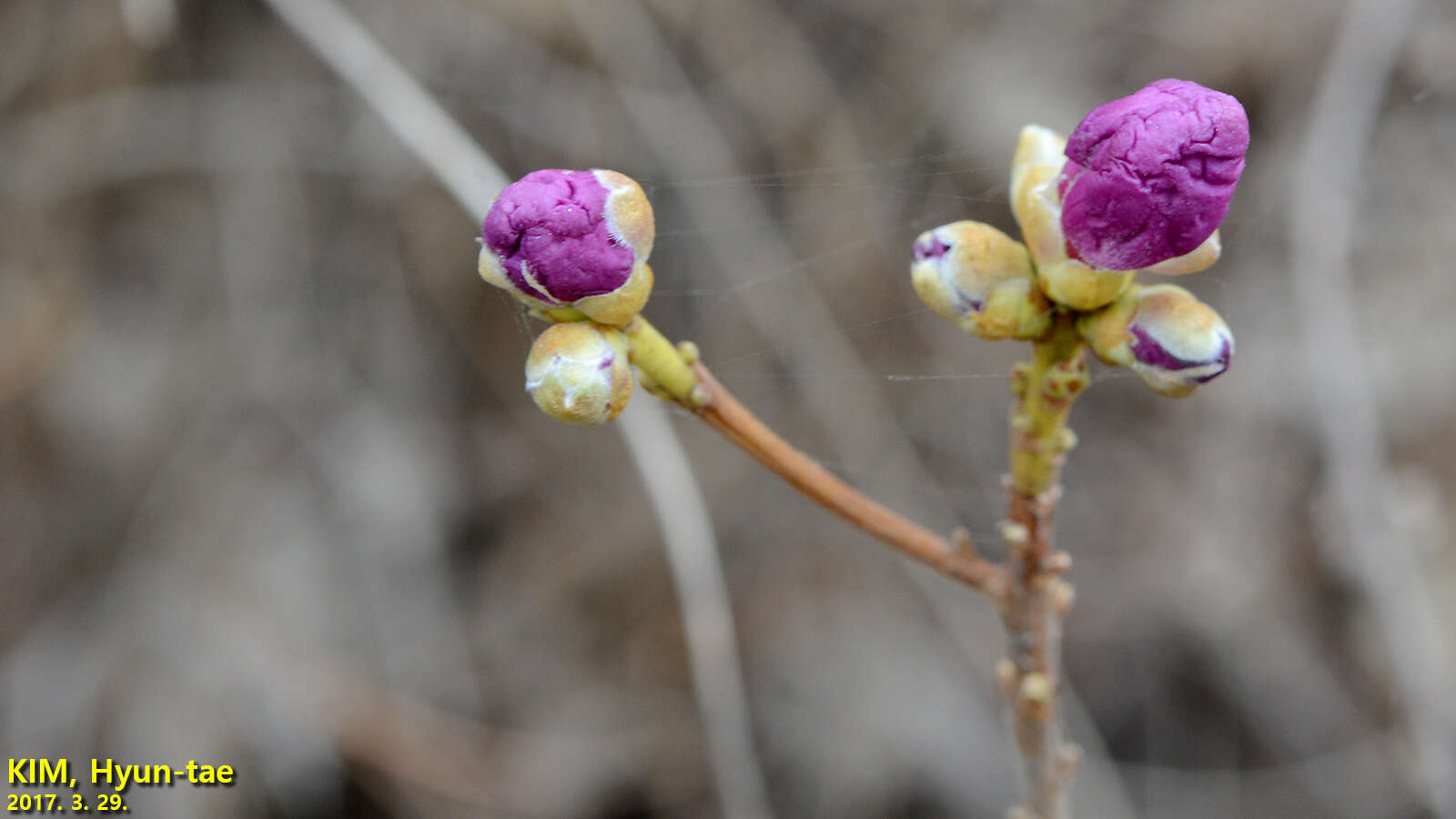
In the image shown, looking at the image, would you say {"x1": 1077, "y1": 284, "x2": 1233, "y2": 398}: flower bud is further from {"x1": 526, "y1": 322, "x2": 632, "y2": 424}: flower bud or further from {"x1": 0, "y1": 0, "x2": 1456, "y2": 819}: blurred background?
{"x1": 0, "y1": 0, "x2": 1456, "y2": 819}: blurred background

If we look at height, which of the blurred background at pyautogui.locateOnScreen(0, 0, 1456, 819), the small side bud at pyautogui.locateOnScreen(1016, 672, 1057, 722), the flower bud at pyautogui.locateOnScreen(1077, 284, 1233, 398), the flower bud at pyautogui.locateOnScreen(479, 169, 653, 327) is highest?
the blurred background at pyautogui.locateOnScreen(0, 0, 1456, 819)

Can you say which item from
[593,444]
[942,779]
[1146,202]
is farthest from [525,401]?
[1146,202]

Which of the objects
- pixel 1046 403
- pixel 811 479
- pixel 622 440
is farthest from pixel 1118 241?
pixel 622 440

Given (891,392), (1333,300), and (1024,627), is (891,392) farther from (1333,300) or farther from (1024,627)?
(1024,627)

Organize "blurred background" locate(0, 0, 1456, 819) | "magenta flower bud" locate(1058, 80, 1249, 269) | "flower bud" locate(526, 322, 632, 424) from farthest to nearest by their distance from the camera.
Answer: "blurred background" locate(0, 0, 1456, 819) < "flower bud" locate(526, 322, 632, 424) < "magenta flower bud" locate(1058, 80, 1249, 269)

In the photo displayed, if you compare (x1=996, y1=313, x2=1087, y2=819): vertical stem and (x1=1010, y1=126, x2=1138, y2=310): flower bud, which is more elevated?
(x1=1010, y1=126, x2=1138, y2=310): flower bud

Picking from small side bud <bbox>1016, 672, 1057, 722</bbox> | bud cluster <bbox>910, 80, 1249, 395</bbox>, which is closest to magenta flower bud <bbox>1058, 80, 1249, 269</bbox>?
bud cluster <bbox>910, 80, 1249, 395</bbox>
